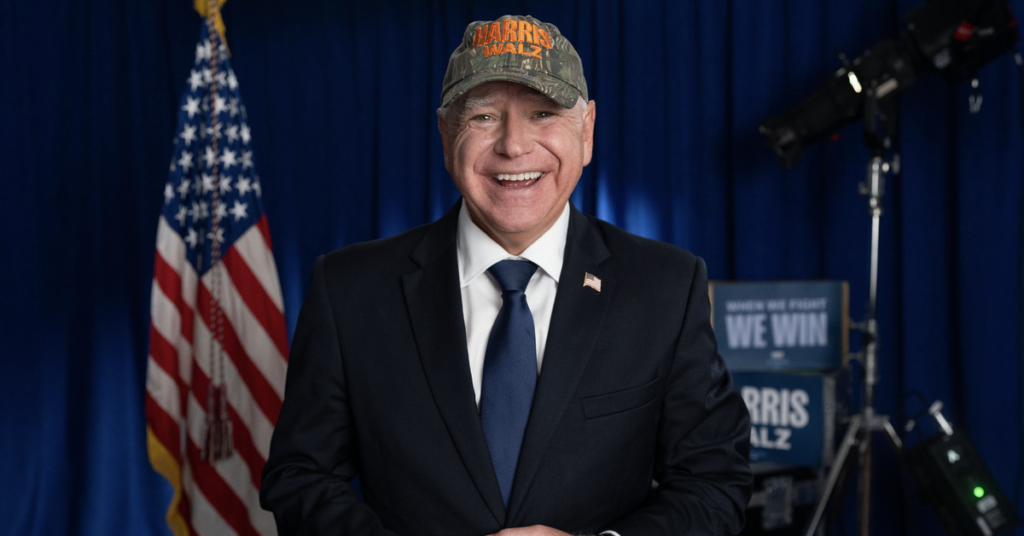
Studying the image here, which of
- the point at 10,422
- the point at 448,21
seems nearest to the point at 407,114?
the point at 448,21

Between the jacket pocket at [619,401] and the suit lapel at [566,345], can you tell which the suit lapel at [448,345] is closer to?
the suit lapel at [566,345]

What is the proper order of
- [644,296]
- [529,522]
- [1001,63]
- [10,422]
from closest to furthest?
[529,522], [644,296], [1001,63], [10,422]

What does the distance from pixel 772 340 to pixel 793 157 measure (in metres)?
0.69

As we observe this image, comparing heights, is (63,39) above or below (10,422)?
above

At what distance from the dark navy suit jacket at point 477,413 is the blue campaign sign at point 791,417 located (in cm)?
154

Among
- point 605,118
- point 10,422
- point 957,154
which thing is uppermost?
point 605,118

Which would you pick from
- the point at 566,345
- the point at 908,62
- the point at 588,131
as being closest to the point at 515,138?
the point at 588,131

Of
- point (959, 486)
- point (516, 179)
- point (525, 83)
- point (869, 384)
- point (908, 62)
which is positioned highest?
point (908, 62)

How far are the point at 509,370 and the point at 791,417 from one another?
6.29ft

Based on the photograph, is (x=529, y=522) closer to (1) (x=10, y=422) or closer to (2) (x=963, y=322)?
(2) (x=963, y=322)

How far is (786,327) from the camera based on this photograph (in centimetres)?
279

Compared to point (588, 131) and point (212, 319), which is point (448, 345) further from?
point (212, 319)

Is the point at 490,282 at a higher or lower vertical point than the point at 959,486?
higher

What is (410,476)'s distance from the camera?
41.0 inches
